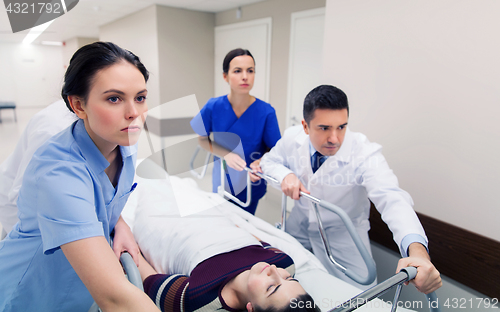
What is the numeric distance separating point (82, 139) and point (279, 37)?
3238 millimetres

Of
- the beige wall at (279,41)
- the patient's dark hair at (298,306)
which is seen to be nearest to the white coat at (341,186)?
the patient's dark hair at (298,306)

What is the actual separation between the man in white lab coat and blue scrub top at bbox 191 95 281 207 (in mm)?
292

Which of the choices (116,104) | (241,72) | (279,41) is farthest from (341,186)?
(279,41)

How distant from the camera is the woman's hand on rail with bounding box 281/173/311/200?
1.46 m

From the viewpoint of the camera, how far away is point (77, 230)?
2.22ft

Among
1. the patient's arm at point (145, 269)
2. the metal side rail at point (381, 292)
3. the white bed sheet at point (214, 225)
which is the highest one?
the metal side rail at point (381, 292)

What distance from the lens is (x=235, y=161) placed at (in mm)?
1919

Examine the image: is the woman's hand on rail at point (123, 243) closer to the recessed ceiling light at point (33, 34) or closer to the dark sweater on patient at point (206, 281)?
the dark sweater on patient at point (206, 281)

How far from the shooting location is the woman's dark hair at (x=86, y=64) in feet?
2.49

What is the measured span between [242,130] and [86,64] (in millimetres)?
1415

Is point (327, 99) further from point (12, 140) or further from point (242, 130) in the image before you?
point (12, 140)

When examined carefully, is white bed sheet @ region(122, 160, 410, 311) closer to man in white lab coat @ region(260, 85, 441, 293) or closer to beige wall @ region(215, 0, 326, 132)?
man in white lab coat @ region(260, 85, 441, 293)

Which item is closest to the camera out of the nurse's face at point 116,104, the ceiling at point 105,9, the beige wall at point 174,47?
the nurse's face at point 116,104

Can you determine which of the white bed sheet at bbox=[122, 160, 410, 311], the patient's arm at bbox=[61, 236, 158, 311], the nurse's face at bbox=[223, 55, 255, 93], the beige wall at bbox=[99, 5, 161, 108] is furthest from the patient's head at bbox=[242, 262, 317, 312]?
the beige wall at bbox=[99, 5, 161, 108]
